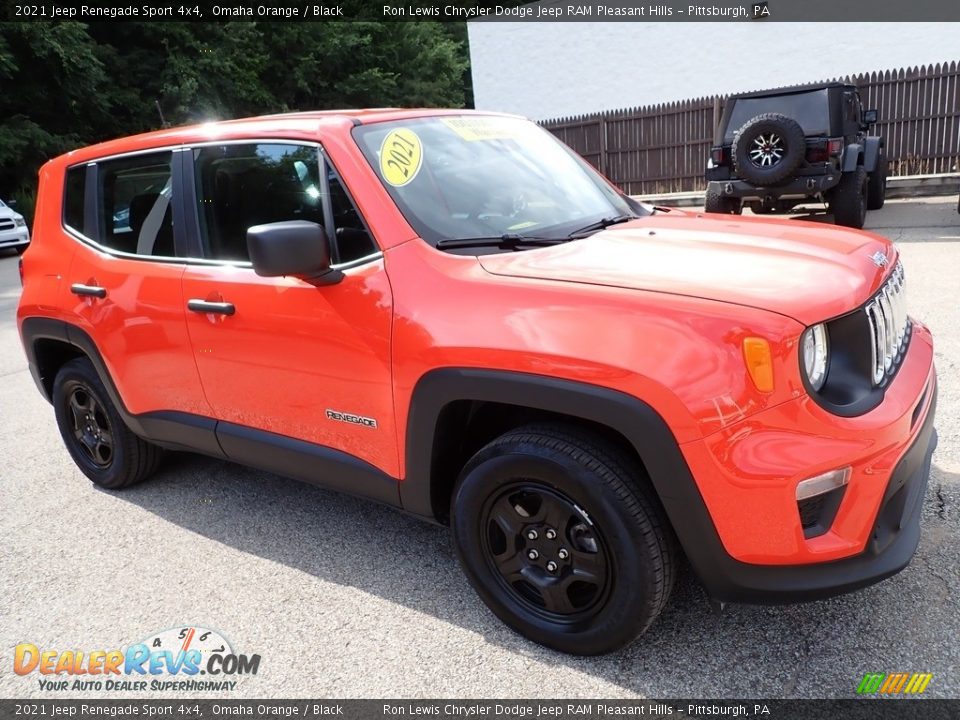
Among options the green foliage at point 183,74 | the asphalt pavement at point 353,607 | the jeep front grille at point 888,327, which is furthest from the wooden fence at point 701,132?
the jeep front grille at point 888,327

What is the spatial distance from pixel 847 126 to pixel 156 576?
32.0 feet

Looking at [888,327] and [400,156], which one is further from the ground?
[400,156]

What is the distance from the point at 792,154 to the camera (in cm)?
905

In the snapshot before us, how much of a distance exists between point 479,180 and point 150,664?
2131 mm

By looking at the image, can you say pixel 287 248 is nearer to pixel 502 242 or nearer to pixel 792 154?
pixel 502 242

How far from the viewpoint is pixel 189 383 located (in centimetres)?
334

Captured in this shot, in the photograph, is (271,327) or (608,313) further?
(271,327)

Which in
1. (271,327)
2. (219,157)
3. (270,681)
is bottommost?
(270,681)

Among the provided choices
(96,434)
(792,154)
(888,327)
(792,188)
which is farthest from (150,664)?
(792,188)

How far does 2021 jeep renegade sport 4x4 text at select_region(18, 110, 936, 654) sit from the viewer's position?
2051mm

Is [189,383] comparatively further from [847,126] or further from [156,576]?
[847,126]

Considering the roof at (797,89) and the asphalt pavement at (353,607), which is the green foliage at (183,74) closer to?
the roof at (797,89)

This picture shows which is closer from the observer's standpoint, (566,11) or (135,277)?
(135,277)

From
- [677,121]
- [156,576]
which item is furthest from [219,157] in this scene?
[677,121]
